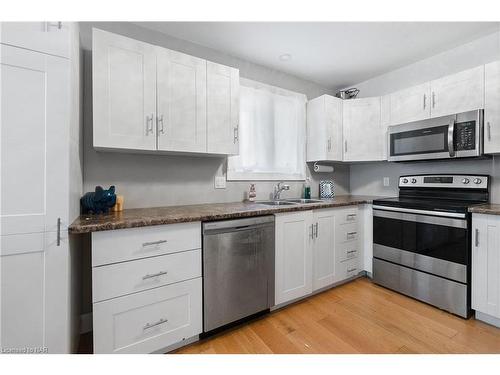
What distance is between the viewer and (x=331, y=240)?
227 cm

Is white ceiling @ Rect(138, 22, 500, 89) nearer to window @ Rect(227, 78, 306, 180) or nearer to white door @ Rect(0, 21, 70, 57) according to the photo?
window @ Rect(227, 78, 306, 180)

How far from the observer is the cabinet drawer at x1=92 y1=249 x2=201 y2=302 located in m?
1.23

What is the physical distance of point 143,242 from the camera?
52.2 inches

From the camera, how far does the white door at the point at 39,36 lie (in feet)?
3.29

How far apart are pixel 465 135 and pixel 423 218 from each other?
80 cm

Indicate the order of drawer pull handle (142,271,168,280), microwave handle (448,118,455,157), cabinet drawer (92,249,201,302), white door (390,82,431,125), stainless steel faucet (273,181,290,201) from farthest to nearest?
stainless steel faucet (273,181,290,201) < white door (390,82,431,125) < microwave handle (448,118,455,157) < drawer pull handle (142,271,168,280) < cabinet drawer (92,249,201,302)

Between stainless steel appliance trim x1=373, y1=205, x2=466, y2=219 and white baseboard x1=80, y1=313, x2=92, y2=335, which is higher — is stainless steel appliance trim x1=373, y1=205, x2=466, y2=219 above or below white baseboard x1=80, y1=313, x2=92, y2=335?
above

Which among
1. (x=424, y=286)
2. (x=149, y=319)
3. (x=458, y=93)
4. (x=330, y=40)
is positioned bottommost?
(x=424, y=286)

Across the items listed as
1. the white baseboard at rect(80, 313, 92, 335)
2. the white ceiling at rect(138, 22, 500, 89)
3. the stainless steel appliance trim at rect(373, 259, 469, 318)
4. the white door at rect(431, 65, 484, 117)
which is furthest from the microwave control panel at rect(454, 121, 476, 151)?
the white baseboard at rect(80, 313, 92, 335)

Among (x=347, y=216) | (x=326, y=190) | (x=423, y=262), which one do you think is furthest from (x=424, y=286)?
(x=326, y=190)

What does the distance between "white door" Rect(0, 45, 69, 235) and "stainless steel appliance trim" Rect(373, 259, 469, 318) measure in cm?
267

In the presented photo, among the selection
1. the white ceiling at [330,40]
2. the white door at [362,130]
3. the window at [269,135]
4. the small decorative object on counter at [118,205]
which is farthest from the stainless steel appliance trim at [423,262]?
the small decorative object on counter at [118,205]

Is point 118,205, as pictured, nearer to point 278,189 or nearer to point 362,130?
point 278,189

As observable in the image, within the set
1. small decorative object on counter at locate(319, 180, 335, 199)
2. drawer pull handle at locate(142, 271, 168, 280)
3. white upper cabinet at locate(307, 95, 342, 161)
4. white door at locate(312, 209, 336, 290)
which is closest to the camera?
drawer pull handle at locate(142, 271, 168, 280)
